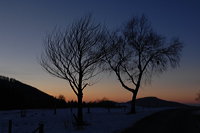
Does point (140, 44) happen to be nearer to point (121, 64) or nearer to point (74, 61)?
point (121, 64)

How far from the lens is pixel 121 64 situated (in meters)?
38.5

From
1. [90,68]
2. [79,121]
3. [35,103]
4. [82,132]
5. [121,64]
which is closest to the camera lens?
[82,132]

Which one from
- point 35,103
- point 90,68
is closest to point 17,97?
point 35,103

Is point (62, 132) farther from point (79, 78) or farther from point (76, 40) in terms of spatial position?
point (76, 40)

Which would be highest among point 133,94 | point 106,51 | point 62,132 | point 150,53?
point 150,53

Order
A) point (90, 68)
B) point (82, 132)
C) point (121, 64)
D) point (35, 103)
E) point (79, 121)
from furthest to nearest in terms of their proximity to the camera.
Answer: point (35, 103) < point (121, 64) < point (90, 68) < point (79, 121) < point (82, 132)

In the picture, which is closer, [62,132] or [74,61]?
[62,132]

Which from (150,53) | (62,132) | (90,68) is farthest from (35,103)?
(62,132)

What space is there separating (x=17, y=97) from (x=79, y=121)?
45.5 meters

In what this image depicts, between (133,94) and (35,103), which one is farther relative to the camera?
(35,103)

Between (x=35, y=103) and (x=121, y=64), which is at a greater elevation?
(x=121, y=64)

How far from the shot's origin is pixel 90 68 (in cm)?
2412

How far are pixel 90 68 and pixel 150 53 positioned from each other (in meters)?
17.9

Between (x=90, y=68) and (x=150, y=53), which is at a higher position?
(x=150, y=53)
